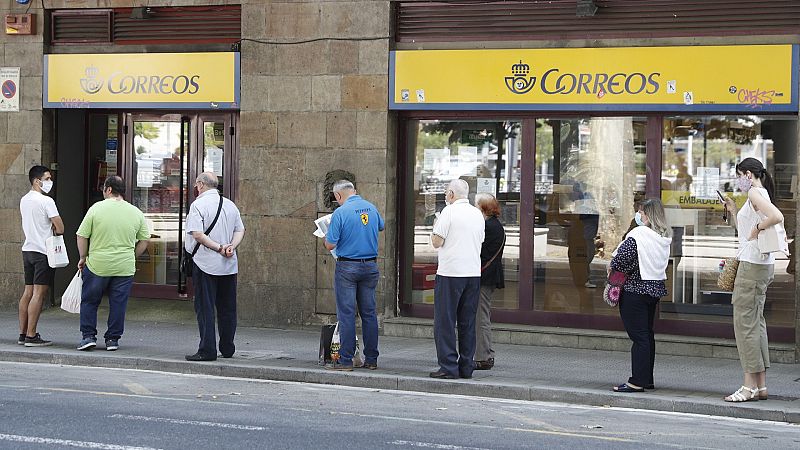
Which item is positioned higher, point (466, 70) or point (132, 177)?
point (466, 70)

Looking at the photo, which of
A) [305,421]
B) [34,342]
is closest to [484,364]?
[305,421]

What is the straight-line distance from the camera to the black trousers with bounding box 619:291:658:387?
35.6ft

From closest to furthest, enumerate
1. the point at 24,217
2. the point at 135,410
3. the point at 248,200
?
1. the point at 135,410
2. the point at 24,217
3. the point at 248,200

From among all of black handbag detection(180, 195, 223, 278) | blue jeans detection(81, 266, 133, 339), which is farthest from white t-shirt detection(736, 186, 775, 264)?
blue jeans detection(81, 266, 133, 339)

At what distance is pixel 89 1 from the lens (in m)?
16.4

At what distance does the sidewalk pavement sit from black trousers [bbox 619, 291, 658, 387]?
0.21 meters

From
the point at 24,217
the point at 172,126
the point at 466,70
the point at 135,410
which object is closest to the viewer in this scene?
the point at 135,410

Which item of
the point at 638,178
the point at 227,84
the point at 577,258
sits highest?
the point at 227,84

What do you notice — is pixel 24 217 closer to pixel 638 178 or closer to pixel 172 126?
pixel 172 126

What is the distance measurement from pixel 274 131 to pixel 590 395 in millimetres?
6174

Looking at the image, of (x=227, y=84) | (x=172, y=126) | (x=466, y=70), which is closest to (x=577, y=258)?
(x=466, y=70)

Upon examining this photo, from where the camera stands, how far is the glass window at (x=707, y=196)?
13320 millimetres

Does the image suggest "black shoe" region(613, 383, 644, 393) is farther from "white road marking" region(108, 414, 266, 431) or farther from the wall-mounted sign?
the wall-mounted sign

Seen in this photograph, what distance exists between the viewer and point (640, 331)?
36.0 feet
